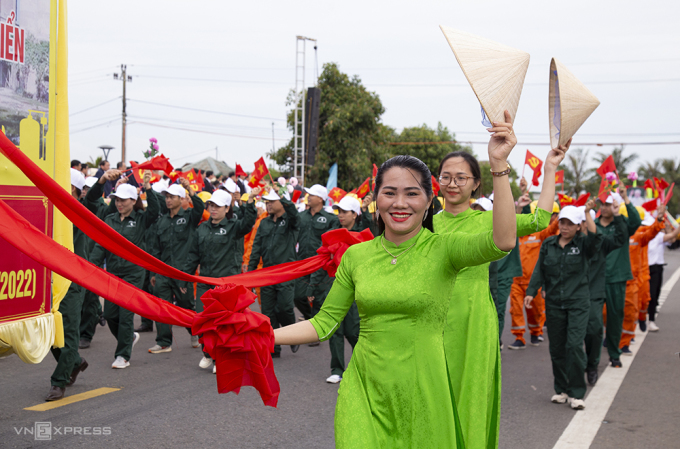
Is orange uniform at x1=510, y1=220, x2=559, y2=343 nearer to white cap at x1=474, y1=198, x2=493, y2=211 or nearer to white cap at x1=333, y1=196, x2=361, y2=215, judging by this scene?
white cap at x1=474, y1=198, x2=493, y2=211

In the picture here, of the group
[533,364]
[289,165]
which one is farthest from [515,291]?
[289,165]

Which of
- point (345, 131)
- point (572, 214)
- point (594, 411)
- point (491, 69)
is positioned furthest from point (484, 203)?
point (345, 131)

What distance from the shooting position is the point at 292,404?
601 centimetres

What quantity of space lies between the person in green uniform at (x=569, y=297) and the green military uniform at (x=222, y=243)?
138 inches

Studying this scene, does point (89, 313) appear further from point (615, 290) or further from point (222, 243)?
point (615, 290)

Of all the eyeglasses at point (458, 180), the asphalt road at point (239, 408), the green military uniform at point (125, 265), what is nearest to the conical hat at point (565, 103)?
the eyeglasses at point (458, 180)

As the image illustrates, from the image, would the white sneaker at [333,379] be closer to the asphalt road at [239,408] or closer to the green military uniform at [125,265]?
the asphalt road at [239,408]

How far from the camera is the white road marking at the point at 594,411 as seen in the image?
5156mm

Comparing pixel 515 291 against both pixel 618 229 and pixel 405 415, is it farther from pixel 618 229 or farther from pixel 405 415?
pixel 405 415

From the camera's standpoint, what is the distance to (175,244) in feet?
28.6

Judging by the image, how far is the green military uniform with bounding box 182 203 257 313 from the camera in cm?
816

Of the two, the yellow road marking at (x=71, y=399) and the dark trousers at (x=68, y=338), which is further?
the dark trousers at (x=68, y=338)

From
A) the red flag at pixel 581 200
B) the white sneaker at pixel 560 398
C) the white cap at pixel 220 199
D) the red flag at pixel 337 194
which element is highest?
the red flag at pixel 581 200

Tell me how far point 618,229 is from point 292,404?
3.86m
